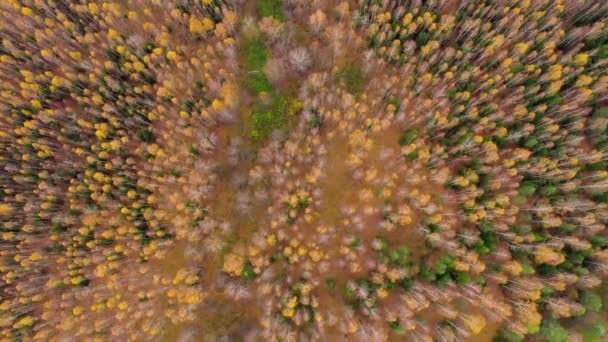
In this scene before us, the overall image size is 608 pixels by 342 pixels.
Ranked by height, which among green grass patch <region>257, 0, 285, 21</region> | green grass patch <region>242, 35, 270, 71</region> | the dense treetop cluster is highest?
green grass patch <region>257, 0, 285, 21</region>

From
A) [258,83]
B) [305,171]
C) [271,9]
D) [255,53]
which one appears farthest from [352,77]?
[271,9]

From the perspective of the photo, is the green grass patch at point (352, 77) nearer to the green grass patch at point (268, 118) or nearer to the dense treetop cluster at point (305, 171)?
the dense treetop cluster at point (305, 171)

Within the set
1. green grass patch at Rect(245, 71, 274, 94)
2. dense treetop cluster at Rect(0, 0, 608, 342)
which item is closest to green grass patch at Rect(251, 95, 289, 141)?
dense treetop cluster at Rect(0, 0, 608, 342)

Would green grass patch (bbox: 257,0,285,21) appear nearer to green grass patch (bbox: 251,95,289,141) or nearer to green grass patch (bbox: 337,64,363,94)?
green grass patch (bbox: 337,64,363,94)

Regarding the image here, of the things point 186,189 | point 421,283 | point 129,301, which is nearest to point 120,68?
point 186,189

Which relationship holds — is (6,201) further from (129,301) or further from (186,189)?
(186,189)

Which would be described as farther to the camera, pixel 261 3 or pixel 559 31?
pixel 261 3

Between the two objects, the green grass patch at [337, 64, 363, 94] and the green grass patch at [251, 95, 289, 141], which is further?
the green grass patch at [251, 95, 289, 141]

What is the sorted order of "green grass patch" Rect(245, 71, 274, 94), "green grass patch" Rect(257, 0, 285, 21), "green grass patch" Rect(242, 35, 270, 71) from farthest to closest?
"green grass patch" Rect(257, 0, 285, 21)
"green grass patch" Rect(242, 35, 270, 71)
"green grass patch" Rect(245, 71, 274, 94)

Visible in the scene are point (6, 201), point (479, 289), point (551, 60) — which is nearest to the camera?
point (479, 289)
